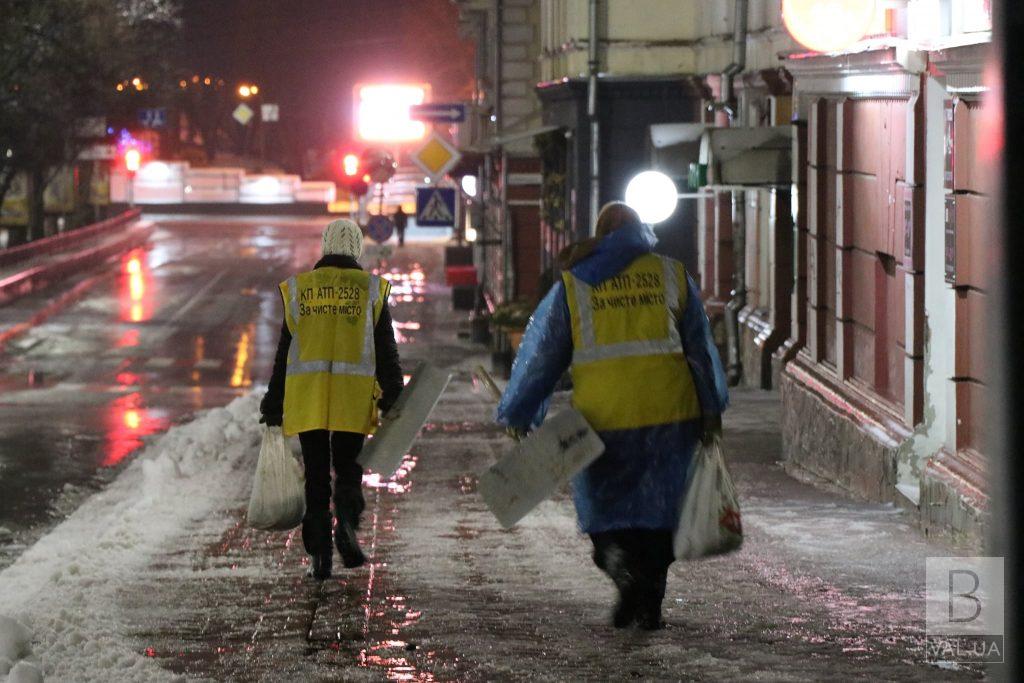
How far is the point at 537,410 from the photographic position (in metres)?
6.30

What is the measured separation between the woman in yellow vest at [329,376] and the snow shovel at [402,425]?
0.05m

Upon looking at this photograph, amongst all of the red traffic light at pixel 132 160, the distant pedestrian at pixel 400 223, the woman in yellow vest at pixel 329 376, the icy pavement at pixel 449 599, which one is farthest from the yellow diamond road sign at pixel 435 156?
the red traffic light at pixel 132 160

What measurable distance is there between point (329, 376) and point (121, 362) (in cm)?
1947

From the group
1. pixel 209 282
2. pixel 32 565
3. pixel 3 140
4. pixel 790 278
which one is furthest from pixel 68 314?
pixel 32 565

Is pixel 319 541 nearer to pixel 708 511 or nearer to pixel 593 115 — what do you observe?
pixel 708 511

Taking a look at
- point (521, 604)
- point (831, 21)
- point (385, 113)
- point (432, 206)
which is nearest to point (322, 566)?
point (521, 604)

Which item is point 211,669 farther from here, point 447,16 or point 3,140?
point 447,16

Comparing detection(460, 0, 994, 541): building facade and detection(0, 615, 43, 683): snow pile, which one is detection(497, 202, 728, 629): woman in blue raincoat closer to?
detection(460, 0, 994, 541): building facade

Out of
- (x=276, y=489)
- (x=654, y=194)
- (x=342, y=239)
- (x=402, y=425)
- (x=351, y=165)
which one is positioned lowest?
(x=276, y=489)

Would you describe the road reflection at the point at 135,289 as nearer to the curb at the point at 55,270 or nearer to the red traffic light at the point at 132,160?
the curb at the point at 55,270

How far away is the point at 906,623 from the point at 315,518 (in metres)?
2.53

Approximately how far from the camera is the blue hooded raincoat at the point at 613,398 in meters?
6.11

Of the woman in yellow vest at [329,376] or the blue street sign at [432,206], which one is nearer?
the woman in yellow vest at [329,376]

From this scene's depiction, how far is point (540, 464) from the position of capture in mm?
6121
